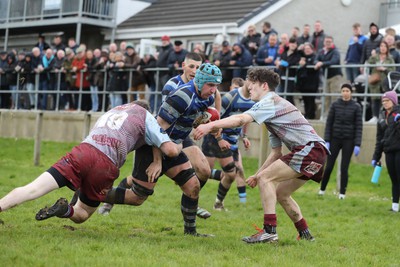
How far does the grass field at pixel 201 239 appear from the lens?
7.50 m

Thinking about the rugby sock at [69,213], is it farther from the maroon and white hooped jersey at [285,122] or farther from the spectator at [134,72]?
the spectator at [134,72]

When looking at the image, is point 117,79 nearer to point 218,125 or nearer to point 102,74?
point 102,74

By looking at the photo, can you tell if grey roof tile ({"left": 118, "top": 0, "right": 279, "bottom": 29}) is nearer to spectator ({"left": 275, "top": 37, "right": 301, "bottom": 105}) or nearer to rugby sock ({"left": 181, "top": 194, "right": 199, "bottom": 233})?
spectator ({"left": 275, "top": 37, "right": 301, "bottom": 105})

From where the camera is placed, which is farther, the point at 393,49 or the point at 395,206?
the point at 393,49

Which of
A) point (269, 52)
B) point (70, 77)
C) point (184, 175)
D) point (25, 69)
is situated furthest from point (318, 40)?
point (25, 69)

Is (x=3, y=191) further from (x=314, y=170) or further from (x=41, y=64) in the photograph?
(x=41, y=64)

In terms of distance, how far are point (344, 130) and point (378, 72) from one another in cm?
321

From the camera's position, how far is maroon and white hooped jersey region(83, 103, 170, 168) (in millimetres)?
8156

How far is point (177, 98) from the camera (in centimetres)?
898

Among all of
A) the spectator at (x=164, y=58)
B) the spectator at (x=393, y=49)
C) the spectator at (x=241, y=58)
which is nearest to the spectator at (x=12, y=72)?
the spectator at (x=164, y=58)

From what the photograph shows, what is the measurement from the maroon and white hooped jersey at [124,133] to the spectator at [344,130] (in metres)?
6.73

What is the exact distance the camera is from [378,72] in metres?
17.2

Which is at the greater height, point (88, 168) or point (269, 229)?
point (88, 168)

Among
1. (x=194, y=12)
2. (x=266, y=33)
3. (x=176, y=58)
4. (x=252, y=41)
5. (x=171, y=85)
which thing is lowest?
(x=171, y=85)
